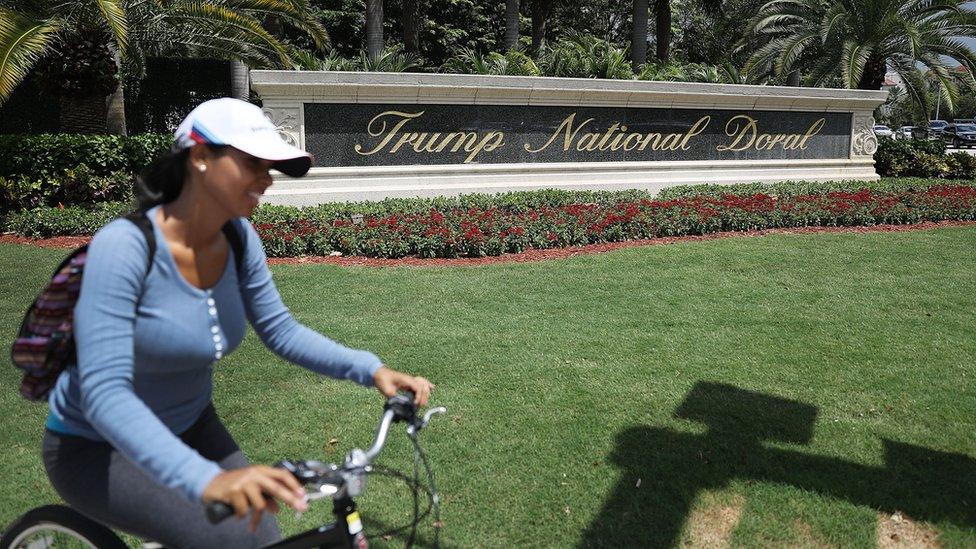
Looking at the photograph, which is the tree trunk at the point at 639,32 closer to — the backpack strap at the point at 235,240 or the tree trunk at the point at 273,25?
the tree trunk at the point at 273,25

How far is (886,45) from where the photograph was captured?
18547 millimetres

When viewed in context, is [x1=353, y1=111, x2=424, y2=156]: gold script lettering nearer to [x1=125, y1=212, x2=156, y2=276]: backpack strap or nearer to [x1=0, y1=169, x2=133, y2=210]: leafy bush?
[x1=0, y1=169, x2=133, y2=210]: leafy bush

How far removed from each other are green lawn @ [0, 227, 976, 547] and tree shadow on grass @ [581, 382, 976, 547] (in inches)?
0.5

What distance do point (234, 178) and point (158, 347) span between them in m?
0.42

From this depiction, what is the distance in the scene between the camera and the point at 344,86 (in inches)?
443

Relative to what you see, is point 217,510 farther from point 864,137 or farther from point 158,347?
point 864,137

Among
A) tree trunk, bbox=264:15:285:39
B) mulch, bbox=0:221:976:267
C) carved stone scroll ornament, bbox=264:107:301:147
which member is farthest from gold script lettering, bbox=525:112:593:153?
tree trunk, bbox=264:15:285:39

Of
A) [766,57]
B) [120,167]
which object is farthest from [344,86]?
[766,57]

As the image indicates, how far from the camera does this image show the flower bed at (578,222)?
8.99 meters

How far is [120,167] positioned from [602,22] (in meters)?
31.1

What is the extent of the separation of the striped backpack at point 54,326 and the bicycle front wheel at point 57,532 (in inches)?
14.2

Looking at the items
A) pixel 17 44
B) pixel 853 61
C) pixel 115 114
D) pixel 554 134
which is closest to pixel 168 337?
pixel 17 44

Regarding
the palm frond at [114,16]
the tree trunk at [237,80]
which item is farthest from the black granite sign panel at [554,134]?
the tree trunk at [237,80]

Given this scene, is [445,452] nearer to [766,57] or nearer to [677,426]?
[677,426]
